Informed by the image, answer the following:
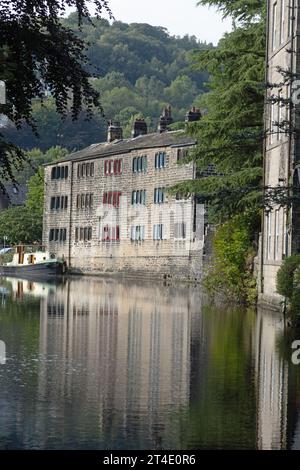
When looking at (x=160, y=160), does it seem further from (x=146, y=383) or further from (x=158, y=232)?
(x=146, y=383)

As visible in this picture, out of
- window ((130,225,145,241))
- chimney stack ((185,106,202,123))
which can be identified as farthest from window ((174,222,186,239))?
chimney stack ((185,106,202,123))

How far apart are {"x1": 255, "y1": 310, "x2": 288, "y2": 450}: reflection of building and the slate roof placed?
50.8 m

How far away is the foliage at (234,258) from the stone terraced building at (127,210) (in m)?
25.1

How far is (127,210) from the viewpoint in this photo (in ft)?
288

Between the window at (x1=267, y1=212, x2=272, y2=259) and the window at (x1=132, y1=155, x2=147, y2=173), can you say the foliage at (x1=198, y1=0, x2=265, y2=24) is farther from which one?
the window at (x1=132, y1=155, x2=147, y2=173)

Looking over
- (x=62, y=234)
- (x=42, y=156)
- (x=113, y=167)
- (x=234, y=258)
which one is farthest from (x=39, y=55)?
(x=42, y=156)

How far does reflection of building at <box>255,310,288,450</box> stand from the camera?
13.2 m

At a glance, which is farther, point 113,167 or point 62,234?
point 62,234

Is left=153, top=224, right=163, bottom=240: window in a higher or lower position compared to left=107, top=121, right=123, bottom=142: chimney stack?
lower

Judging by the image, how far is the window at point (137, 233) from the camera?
8493 centimetres

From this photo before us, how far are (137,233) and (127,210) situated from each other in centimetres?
291

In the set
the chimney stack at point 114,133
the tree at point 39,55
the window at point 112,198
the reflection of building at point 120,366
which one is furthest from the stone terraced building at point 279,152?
the chimney stack at point 114,133

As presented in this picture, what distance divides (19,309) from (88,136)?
12333 cm

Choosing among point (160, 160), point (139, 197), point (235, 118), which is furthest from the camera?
point (139, 197)
